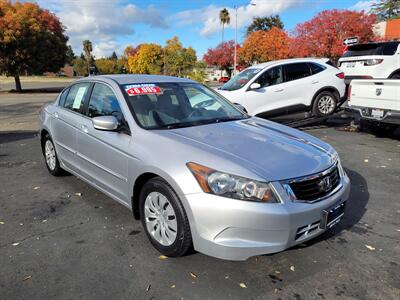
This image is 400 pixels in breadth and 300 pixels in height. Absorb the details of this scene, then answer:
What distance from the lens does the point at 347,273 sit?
3.09 m

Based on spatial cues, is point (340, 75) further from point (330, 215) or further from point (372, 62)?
point (330, 215)

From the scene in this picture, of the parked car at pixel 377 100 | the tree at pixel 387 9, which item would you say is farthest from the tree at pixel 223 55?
the parked car at pixel 377 100

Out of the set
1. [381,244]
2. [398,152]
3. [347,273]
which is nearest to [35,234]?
[347,273]

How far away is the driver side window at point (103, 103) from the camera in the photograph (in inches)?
160

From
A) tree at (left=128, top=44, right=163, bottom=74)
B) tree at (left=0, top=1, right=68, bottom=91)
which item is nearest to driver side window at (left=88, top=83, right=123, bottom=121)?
tree at (left=0, top=1, right=68, bottom=91)

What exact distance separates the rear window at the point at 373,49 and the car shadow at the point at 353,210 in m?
5.53

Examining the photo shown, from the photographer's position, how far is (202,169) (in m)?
2.93

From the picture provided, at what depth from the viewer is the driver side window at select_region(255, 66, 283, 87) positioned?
932 cm

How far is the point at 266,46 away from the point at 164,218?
52313mm

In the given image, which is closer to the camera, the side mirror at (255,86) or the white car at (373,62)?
the side mirror at (255,86)

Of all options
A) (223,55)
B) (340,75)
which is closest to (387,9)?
(223,55)

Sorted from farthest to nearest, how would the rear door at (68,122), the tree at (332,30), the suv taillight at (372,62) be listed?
the tree at (332,30) → the suv taillight at (372,62) → the rear door at (68,122)

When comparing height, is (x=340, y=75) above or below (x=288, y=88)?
above

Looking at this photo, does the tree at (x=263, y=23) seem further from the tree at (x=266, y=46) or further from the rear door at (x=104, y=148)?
the rear door at (x=104, y=148)
